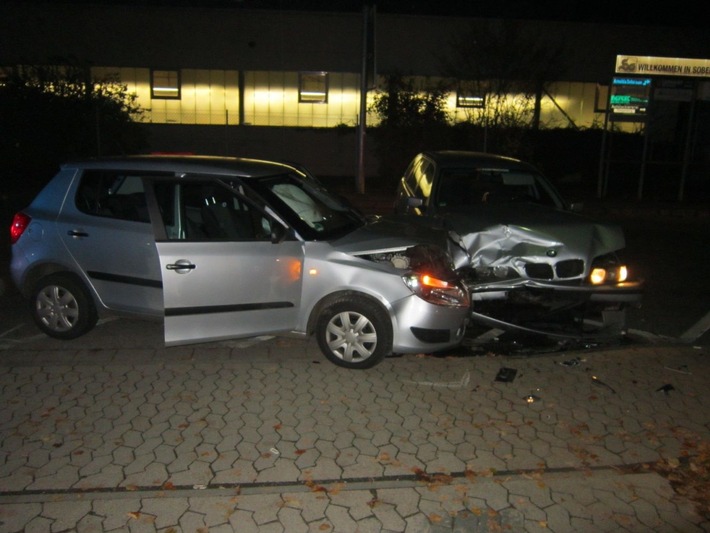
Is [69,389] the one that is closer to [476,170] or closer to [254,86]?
[476,170]

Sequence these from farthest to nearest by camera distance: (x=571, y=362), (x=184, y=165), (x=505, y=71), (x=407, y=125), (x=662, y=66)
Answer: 1. (x=407, y=125)
2. (x=662, y=66)
3. (x=505, y=71)
4. (x=571, y=362)
5. (x=184, y=165)

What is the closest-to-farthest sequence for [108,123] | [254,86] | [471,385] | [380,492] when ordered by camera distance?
[380,492] → [471,385] → [108,123] → [254,86]

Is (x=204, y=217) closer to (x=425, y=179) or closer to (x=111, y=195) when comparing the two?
(x=111, y=195)

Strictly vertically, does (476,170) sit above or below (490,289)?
above

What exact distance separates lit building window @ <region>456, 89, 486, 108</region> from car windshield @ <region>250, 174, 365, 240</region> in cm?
1287

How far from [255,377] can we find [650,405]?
10.5 ft

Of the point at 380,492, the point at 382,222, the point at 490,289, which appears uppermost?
the point at 382,222

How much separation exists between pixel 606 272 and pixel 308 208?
316 centimetres

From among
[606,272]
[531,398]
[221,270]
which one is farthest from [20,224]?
[606,272]

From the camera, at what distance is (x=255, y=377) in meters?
5.71

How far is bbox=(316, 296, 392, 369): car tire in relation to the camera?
568 centimetres

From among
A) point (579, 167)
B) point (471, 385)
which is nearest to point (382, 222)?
point (471, 385)

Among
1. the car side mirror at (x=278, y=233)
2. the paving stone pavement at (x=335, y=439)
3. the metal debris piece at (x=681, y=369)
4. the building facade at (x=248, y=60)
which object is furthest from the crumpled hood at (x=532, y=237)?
the building facade at (x=248, y=60)

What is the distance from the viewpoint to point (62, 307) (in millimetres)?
6352
